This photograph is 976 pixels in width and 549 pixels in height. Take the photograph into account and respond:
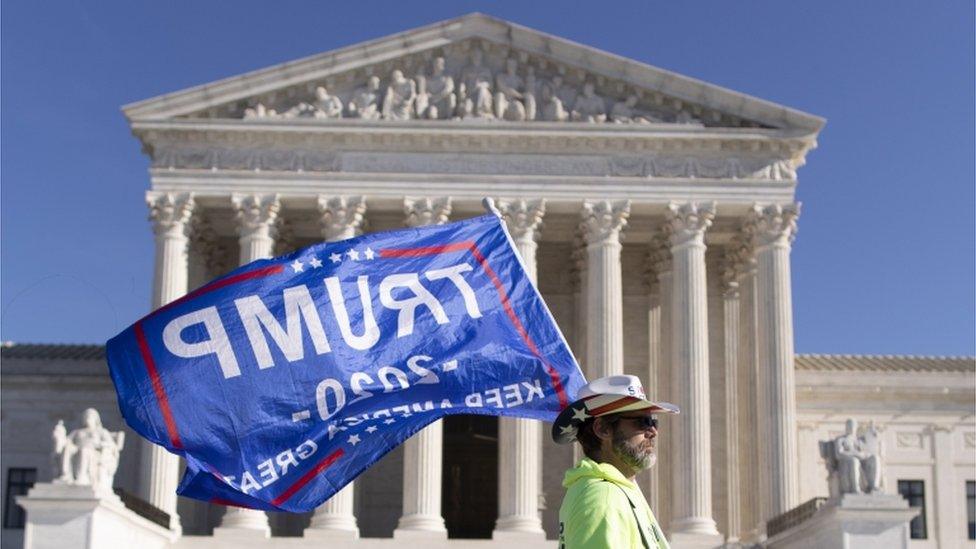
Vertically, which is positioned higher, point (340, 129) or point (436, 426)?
point (340, 129)

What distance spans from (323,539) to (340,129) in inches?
480

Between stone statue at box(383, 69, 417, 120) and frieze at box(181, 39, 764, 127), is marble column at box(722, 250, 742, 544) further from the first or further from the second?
stone statue at box(383, 69, 417, 120)

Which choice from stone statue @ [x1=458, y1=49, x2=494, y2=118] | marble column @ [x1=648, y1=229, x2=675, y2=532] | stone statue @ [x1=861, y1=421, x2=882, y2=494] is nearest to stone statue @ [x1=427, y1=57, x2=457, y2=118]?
stone statue @ [x1=458, y1=49, x2=494, y2=118]

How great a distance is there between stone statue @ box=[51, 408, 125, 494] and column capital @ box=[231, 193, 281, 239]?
29.7 feet

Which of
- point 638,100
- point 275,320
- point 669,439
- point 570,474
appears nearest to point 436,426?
point 669,439

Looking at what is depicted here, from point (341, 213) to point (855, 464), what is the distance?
55.6ft

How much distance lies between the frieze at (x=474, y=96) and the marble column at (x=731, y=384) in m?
6.32

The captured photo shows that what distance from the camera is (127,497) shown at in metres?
39.7

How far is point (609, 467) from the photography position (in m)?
6.22

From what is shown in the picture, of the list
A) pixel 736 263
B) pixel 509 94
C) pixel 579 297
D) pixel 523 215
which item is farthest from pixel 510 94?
pixel 736 263

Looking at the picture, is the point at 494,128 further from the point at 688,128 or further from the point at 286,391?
the point at 286,391

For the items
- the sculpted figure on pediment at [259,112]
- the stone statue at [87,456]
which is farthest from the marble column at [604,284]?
the stone statue at [87,456]

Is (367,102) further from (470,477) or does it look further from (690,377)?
(470,477)

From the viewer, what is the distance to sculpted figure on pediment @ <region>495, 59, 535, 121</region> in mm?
45031
